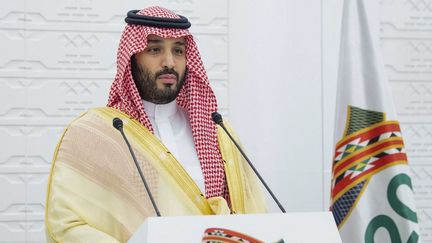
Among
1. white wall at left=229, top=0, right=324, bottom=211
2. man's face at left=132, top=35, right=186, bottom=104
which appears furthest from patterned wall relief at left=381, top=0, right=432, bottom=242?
man's face at left=132, top=35, right=186, bottom=104

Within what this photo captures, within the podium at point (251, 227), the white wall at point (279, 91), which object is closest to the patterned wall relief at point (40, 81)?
the white wall at point (279, 91)

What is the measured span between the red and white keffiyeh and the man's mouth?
10cm

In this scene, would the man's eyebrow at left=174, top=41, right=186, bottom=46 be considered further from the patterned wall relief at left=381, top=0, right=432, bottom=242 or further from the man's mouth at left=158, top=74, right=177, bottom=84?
the patterned wall relief at left=381, top=0, right=432, bottom=242

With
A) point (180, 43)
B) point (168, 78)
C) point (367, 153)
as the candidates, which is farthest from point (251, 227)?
point (367, 153)

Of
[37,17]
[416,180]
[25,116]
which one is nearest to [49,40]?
[37,17]

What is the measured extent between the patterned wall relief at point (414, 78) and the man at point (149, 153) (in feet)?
6.85

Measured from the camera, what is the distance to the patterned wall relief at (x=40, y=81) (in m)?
4.31

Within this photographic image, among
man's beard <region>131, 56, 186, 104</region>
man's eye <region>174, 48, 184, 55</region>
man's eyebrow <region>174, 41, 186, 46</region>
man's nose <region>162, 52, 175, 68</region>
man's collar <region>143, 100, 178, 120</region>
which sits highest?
man's eyebrow <region>174, 41, 186, 46</region>

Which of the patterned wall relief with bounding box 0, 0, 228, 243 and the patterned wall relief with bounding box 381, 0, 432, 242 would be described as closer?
the patterned wall relief with bounding box 0, 0, 228, 243

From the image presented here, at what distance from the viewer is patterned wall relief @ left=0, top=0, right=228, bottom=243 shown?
14.1 ft

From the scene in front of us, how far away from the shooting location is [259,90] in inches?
180

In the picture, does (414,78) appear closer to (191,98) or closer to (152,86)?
(191,98)

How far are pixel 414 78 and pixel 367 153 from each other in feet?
4.96

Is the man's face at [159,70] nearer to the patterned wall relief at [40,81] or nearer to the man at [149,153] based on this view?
the man at [149,153]
